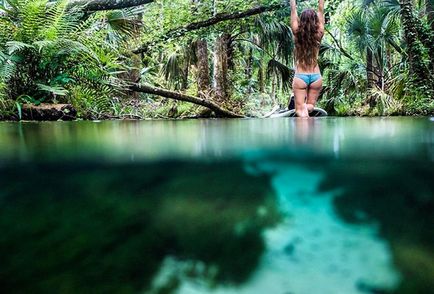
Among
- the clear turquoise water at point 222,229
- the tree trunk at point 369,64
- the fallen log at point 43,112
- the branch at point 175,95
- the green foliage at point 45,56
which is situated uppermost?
A: the tree trunk at point 369,64

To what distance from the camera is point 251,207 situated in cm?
30

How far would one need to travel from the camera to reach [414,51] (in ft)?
18.7

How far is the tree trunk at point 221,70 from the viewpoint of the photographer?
242 inches

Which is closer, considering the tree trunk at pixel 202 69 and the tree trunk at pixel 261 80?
the tree trunk at pixel 202 69

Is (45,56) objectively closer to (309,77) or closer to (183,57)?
(309,77)

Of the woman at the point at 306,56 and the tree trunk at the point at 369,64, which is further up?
the tree trunk at the point at 369,64

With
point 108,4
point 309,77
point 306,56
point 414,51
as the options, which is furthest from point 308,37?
point 414,51

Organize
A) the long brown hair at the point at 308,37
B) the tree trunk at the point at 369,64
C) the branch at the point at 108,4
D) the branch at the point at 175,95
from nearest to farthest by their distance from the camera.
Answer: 1. the long brown hair at the point at 308,37
2. the branch at the point at 175,95
3. the branch at the point at 108,4
4. the tree trunk at the point at 369,64

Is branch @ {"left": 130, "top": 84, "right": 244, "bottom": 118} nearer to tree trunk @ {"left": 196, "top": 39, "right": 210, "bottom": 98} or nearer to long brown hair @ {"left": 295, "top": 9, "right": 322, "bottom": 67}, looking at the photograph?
tree trunk @ {"left": 196, "top": 39, "right": 210, "bottom": 98}

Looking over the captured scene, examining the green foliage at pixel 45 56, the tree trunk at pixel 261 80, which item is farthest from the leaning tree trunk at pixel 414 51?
the green foliage at pixel 45 56

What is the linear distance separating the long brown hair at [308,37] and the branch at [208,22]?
2.32 metres

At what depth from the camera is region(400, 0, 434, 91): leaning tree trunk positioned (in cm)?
562

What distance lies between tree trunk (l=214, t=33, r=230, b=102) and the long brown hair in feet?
9.85

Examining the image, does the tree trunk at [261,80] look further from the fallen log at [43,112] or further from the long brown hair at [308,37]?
the fallen log at [43,112]
